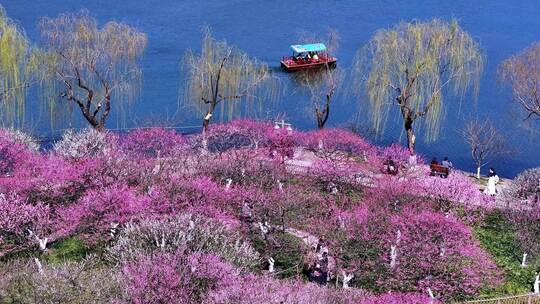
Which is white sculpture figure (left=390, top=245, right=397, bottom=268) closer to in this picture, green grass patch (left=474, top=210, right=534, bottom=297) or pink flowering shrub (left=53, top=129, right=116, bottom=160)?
green grass patch (left=474, top=210, right=534, bottom=297)

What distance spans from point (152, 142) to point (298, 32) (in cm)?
2521

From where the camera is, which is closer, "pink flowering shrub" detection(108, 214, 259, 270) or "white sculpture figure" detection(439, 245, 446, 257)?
"pink flowering shrub" detection(108, 214, 259, 270)

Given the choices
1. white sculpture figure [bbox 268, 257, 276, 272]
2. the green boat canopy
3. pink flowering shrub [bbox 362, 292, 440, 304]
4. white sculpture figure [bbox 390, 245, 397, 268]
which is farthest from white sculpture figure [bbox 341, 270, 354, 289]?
the green boat canopy

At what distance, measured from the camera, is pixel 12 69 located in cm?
2712

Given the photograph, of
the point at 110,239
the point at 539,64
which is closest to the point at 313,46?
the point at 539,64

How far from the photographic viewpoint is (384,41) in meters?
29.7

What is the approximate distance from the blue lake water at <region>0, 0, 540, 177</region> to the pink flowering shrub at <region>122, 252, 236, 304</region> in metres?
19.2

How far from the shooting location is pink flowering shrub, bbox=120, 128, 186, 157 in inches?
1049

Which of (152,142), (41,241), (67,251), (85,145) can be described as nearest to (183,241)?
(67,251)

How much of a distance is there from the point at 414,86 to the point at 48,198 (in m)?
14.6

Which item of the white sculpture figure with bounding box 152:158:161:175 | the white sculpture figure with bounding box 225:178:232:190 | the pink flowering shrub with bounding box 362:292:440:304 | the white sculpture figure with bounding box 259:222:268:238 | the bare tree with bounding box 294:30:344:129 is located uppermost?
the bare tree with bounding box 294:30:344:129

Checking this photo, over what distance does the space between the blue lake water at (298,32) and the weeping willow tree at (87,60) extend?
15.0ft

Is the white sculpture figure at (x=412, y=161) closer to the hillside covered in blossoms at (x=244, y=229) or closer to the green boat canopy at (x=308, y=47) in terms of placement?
the hillside covered in blossoms at (x=244, y=229)

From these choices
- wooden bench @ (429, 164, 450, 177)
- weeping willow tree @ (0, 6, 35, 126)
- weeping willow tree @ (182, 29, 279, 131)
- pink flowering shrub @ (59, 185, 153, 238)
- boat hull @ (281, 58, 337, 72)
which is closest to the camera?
pink flowering shrub @ (59, 185, 153, 238)
